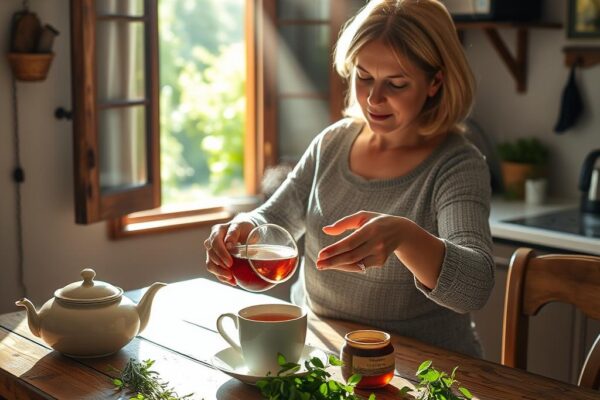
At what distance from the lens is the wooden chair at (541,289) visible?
5.93 feet

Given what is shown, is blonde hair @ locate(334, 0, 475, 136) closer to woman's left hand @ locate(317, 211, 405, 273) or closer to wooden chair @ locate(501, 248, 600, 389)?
wooden chair @ locate(501, 248, 600, 389)

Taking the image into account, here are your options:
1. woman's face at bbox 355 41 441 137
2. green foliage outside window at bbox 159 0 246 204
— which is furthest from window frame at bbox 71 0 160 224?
green foliage outside window at bbox 159 0 246 204

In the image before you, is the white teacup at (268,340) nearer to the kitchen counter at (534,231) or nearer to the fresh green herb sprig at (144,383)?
the fresh green herb sprig at (144,383)

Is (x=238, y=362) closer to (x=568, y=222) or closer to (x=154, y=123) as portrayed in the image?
(x=568, y=222)

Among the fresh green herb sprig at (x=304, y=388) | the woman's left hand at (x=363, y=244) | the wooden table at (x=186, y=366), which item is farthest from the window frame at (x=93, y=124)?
the fresh green herb sprig at (x=304, y=388)

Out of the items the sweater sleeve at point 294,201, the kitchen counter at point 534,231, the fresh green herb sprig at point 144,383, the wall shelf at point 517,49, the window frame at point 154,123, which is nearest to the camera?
the fresh green herb sprig at point 144,383

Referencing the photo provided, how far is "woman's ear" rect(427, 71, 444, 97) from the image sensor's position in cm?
203

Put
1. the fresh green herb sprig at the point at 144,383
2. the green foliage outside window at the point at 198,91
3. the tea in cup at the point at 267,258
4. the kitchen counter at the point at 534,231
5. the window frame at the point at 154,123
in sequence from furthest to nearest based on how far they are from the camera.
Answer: the green foliage outside window at the point at 198,91, the window frame at the point at 154,123, the kitchen counter at the point at 534,231, the tea in cup at the point at 267,258, the fresh green herb sprig at the point at 144,383

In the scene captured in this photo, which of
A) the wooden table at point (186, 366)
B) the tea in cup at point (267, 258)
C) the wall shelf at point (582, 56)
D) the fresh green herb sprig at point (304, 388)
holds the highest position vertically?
the wall shelf at point (582, 56)

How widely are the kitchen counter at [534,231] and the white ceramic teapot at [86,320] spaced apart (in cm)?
159

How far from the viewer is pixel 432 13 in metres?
1.98

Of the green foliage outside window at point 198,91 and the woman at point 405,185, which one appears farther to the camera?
the green foliage outside window at point 198,91

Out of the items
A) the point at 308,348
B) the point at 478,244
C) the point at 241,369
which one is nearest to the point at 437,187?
the point at 478,244

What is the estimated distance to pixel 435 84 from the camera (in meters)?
2.04
